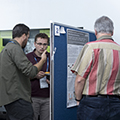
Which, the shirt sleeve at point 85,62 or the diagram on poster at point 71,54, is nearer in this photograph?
the shirt sleeve at point 85,62

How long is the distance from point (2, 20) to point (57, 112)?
2.42 metres

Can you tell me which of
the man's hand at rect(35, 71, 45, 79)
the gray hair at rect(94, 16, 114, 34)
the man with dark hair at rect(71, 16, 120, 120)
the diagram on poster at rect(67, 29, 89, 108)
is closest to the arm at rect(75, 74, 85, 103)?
the man with dark hair at rect(71, 16, 120, 120)

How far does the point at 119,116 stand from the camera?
4.85 feet

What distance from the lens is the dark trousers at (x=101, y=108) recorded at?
141 centimetres

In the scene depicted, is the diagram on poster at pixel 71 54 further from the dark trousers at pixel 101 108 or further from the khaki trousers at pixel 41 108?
the dark trousers at pixel 101 108

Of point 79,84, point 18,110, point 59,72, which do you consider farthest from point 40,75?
point 79,84

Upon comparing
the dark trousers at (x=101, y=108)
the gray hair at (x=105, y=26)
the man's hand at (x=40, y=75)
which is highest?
the gray hair at (x=105, y=26)

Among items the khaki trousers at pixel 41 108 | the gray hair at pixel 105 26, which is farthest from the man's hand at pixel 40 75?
the gray hair at pixel 105 26

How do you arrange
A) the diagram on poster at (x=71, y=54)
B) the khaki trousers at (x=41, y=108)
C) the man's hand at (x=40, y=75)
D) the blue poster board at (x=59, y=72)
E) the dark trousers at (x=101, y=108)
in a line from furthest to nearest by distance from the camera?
the khaki trousers at (x=41, y=108), the man's hand at (x=40, y=75), the diagram on poster at (x=71, y=54), the blue poster board at (x=59, y=72), the dark trousers at (x=101, y=108)

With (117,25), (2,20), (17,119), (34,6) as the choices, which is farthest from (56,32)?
(2,20)

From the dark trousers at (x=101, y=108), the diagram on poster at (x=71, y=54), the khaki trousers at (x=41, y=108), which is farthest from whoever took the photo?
the khaki trousers at (x=41, y=108)

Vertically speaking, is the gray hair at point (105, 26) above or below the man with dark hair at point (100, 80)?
above

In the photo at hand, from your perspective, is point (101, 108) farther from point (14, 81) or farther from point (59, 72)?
point (14, 81)

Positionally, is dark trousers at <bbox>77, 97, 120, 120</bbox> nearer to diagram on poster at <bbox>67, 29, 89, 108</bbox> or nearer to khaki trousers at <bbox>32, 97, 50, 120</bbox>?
diagram on poster at <bbox>67, 29, 89, 108</bbox>
